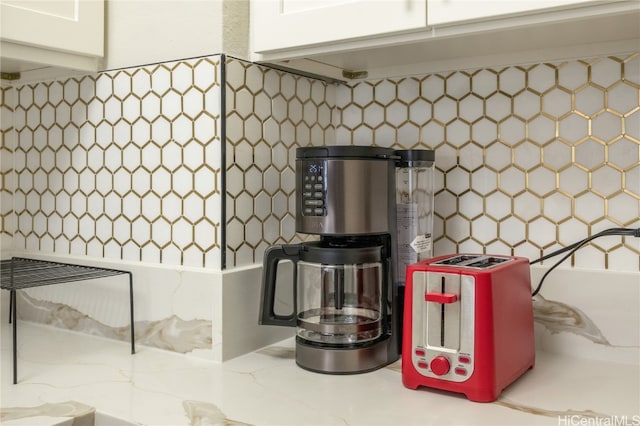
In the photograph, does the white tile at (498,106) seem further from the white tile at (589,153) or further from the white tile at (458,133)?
the white tile at (589,153)

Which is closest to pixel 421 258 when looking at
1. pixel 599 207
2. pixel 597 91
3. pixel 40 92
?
pixel 599 207

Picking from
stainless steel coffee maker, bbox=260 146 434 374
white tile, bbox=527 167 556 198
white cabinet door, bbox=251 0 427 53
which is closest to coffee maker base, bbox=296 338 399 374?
stainless steel coffee maker, bbox=260 146 434 374

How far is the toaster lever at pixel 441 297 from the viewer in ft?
3.05

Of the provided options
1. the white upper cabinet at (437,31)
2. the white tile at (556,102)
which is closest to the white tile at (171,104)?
the white upper cabinet at (437,31)

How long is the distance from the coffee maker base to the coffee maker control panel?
24cm

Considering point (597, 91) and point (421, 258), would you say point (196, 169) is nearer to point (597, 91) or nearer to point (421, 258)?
point (421, 258)

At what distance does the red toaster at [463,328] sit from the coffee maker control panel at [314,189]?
0.20 metres

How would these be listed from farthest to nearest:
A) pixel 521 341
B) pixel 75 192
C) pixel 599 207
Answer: pixel 75 192
pixel 599 207
pixel 521 341

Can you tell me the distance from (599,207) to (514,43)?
13.7 inches

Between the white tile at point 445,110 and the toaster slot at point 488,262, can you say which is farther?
the white tile at point 445,110

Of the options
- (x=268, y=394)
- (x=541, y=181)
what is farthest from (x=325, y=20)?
(x=268, y=394)

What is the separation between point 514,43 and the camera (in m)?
1.12

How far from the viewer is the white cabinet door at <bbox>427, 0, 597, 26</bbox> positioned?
865 mm

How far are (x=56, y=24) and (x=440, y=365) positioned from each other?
38.3 inches
